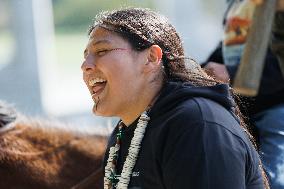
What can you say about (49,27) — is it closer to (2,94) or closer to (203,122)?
(2,94)

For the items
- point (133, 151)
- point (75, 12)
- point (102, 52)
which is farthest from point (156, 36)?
point (75, 12)

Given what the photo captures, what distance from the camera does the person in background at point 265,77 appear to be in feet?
10.1

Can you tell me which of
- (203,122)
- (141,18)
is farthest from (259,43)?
(203,122)

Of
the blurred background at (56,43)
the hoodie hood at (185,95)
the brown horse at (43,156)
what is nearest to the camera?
Result: the hoodie hood at (185,95)

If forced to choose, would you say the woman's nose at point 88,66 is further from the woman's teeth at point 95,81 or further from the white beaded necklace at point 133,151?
the white beaded necklace at point 133,151

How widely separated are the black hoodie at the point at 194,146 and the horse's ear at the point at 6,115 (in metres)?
1.06

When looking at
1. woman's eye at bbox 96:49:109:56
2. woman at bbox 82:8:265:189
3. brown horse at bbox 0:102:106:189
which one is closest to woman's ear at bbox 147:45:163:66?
woman at bbox 82:8:265:189

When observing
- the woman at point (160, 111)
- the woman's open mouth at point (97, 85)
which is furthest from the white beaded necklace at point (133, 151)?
the woman's open mouth at point (97, 85)

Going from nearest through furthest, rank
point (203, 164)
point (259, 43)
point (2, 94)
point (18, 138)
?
point (203, 164)
point (18, 138)
point (259, 43)
point (2, 94)

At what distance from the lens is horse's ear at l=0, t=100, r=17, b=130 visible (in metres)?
3.06

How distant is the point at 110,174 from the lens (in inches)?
93.4

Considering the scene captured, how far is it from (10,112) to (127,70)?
1099 millimetres

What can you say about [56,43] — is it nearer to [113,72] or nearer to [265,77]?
[265,77]

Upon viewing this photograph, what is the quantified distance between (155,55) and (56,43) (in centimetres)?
675
